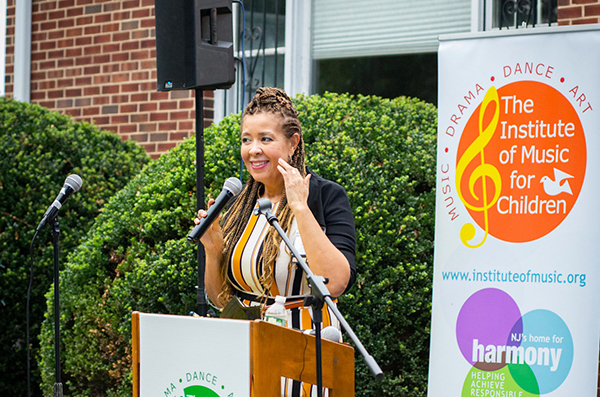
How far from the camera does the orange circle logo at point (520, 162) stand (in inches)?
131

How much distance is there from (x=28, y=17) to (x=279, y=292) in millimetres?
6117

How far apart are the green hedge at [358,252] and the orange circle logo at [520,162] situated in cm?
76

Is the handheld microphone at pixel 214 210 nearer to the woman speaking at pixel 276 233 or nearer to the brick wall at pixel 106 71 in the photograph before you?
the woman speaking at pixel 276 233

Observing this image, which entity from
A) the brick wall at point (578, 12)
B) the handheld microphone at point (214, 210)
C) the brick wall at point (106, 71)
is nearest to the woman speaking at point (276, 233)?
the handheld microphone at point (214, 210)

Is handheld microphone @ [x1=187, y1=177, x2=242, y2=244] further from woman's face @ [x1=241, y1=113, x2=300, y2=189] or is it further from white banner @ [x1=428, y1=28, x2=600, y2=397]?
white banner @ [x1=428, y1=28, x2=600, y2=397]

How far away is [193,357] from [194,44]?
1871mm

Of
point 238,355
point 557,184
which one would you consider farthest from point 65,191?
point 557,184

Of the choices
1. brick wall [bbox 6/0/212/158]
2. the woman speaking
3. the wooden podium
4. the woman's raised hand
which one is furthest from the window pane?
the wooden podium

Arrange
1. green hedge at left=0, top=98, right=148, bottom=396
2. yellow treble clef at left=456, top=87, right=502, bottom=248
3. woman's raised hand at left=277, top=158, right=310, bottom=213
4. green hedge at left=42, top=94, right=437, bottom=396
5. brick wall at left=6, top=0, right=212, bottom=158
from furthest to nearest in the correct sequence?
brick wall at left=6, top=0, right=212, bottom=158 → green hedge at left=0, top=98, right=148, bottom=396 → green hedge at left=42, top=94, right=437, bottom=396 → yellow treble clef at left=456, top=87, right=502, bottom=248 → woman's raised hand at left=277, top=158, right=310, bottom=213

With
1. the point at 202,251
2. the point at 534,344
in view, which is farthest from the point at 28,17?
the point at 534,344

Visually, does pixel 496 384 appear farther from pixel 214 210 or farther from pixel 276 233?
pixel 214 210

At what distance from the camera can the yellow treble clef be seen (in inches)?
136

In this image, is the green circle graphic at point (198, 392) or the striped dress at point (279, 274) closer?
the green circle graphic at point (198, 392)

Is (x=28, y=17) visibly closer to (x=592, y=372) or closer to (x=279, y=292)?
(x=279, y=292)
